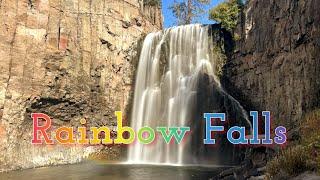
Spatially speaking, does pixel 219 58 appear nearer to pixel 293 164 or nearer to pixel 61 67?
pixel 61 67


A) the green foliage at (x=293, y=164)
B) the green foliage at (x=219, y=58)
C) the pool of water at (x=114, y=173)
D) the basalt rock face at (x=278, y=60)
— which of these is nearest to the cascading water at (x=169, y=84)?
the green foliage at (x=219, y=58)

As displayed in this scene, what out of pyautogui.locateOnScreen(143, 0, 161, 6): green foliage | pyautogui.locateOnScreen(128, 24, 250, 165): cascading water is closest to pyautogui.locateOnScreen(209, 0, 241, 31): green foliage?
pyautogui.locateOnScreen(128, 24, 250, 165): cascading water

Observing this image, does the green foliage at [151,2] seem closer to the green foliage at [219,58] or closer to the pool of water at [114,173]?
the green foliage at [219,58]

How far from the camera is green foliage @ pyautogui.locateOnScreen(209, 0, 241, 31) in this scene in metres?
29.5

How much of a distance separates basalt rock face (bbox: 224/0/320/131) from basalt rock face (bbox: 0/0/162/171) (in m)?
9.06

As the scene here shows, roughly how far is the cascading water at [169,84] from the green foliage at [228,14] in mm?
1500

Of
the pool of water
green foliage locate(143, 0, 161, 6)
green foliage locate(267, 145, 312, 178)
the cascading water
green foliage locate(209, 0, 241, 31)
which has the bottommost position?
the pool of water

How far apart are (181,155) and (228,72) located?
735 cm

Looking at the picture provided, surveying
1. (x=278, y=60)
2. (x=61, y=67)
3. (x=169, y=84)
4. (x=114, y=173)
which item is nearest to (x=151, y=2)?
(x=169, y=84)

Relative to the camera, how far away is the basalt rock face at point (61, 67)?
933 inches

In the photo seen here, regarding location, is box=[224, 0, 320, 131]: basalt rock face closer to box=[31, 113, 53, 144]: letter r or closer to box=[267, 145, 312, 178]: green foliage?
box=[267, 145, 312, 178]: green foliage

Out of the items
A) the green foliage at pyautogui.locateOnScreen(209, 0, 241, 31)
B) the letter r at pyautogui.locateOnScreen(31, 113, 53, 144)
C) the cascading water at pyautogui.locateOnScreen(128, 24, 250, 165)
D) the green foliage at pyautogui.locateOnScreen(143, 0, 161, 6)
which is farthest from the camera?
the green foliage at pyautogui.locateOnScreen(143, 0, 161, 6)

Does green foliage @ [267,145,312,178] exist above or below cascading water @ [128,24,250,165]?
below

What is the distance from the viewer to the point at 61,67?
87.0 ft
